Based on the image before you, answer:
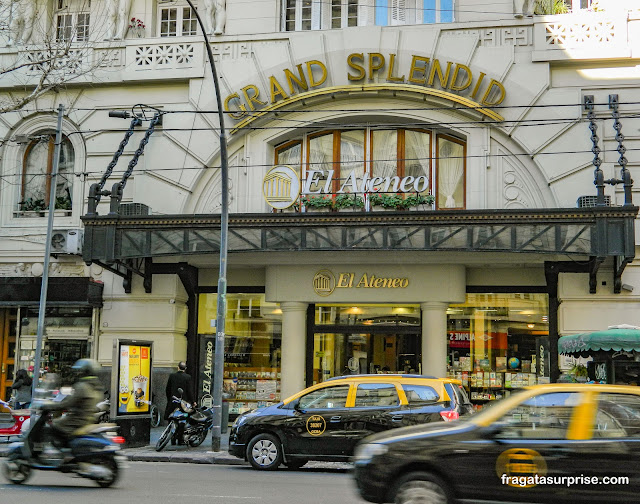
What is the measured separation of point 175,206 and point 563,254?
33.6ft

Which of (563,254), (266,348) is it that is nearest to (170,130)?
(266,348)

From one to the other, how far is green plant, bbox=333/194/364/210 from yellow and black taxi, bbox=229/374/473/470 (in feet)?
26.2

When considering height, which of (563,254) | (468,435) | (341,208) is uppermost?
(341,208)

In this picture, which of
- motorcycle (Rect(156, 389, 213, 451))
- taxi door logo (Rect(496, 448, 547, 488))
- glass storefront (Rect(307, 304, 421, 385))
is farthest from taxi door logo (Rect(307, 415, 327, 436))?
glass storefront (Rect(307, 304, 421, 385))

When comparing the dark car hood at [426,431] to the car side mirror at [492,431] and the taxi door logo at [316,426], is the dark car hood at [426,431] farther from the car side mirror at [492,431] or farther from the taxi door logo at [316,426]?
the taxi door logo at [316,426]

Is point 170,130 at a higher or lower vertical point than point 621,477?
higher

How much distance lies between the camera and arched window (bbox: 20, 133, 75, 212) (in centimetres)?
2455

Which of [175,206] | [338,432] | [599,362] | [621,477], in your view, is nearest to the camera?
[621,477]

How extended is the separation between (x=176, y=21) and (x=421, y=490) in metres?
19.4

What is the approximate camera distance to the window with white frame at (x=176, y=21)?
2491cm

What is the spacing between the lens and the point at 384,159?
23281 millimetres

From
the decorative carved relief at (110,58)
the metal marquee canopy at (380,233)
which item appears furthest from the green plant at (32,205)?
the decorative carved relief at (110,58)

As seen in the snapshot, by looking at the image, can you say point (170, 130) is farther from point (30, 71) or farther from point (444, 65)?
point (444, 65)

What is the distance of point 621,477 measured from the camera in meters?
8.18
